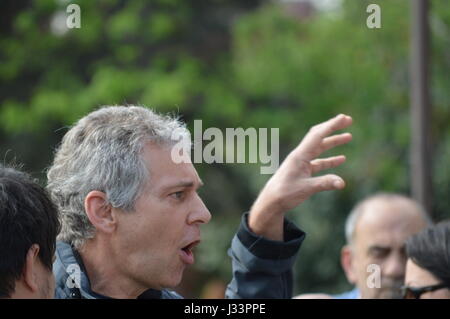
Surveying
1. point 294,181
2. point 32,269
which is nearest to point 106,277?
point 32,269

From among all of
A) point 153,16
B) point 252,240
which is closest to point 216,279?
point 153,16

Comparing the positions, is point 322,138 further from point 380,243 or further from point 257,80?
point 257,80

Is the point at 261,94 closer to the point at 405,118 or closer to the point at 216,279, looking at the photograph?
the point at 405,118

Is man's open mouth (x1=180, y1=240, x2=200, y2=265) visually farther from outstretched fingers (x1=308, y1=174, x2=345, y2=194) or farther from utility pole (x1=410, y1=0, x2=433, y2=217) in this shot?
utility pole (x1=410, y1=0, x2=433, y2=217)

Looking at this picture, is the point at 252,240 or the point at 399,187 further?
the point at 399,187

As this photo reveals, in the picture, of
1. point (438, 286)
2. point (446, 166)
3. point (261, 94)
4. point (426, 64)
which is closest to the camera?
point (438, 286)

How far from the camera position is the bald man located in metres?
4.15

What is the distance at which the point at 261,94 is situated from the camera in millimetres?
10258

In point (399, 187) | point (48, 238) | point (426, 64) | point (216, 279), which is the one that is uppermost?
point (426, 64)

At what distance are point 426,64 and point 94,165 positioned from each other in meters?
4.24

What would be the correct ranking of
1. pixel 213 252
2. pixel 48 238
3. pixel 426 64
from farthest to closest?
1. pixel 213 252
2. pixel 426 64
3. pixel 48 238

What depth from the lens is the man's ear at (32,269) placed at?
227cm

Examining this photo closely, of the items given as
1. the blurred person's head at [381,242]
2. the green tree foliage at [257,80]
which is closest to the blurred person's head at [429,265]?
the blurred person's head at [381,242]

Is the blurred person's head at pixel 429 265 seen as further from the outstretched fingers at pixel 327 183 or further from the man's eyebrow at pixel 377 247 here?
the man's eyebrow at pixel 377 247
